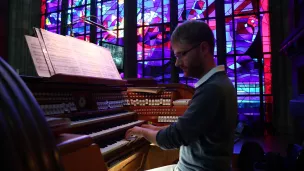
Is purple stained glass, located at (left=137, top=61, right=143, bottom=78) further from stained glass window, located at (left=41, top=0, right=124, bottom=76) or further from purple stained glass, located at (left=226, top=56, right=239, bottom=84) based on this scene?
purple stained glass, located at (left=226, top=56, right=239, bottom=84)

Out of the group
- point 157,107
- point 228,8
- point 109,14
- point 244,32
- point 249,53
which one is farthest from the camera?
point 109,14

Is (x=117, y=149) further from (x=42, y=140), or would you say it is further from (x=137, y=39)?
(x=137, y=39)

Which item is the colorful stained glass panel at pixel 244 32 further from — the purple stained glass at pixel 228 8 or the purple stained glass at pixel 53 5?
the purple stained glass at pixel 53 5

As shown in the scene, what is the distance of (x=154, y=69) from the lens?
8914 millimetres

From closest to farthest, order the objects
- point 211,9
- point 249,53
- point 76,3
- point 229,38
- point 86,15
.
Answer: point 249,53
point 229,38
point 211,9
point 86,15
point 76,3

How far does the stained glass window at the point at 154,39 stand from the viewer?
346 inches

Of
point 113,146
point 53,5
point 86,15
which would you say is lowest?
point 113,146

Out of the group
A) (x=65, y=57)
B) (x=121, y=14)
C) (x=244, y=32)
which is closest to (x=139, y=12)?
(x=121, y=14)

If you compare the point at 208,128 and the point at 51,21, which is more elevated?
the point at 51,21

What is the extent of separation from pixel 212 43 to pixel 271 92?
6.92 metres

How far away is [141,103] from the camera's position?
9.59 ft

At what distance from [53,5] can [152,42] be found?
536 cm

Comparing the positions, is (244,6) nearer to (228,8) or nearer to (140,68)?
(228,8)

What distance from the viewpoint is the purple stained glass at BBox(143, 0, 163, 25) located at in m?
9.02
